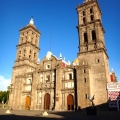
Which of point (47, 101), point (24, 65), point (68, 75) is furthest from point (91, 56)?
point (24, 65)

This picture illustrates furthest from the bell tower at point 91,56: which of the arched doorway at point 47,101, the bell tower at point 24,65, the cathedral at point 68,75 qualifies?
the bell tower at point 24,65

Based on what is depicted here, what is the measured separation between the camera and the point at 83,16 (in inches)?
1777

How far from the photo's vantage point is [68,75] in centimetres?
3712

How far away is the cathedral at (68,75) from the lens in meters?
33.8

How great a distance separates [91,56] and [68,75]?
7845mm

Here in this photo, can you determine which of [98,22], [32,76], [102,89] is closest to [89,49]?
[98,22]

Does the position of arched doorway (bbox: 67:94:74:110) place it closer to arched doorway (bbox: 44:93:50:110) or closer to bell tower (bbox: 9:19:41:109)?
arched doorway (bbox: 44:93:50:110)

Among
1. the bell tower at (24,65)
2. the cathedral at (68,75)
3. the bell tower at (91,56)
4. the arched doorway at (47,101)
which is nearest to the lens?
the bell tower at (91,56)

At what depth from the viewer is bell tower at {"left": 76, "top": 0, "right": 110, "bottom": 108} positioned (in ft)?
109

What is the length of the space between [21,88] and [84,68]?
66.1ft

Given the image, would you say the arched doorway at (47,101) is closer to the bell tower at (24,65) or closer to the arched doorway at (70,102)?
the bell tower at (24,65)

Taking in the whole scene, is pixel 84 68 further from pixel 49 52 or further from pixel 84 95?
pixel 49 52

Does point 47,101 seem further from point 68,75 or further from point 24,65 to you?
point 24,65

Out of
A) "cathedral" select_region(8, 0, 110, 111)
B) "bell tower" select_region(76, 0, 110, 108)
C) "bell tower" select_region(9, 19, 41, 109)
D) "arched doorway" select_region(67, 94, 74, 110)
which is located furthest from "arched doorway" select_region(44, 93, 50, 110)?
"bell tower" select_region(76, 0, 110, 108)
